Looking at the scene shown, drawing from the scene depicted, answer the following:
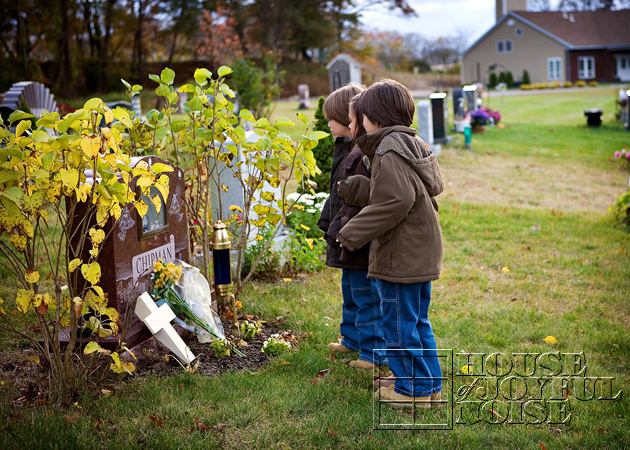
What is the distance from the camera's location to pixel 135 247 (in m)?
3.89

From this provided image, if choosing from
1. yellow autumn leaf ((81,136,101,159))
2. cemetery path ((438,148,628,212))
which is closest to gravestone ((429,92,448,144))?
cemetery path ((438,148,628,212))

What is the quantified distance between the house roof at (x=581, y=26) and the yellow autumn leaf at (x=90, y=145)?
47752 mm

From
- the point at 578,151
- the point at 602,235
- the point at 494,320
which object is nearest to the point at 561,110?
the point at 578,151

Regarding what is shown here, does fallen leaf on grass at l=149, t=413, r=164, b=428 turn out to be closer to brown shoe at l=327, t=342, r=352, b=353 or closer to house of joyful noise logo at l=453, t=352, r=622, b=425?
brown shoe at l=327, t=342, r=352, b=353

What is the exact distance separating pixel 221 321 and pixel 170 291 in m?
0.69

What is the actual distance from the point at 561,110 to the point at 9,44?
26.5 meters

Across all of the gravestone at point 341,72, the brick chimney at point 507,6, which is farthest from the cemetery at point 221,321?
the brick chimney at point 507,6

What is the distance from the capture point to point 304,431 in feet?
10.2

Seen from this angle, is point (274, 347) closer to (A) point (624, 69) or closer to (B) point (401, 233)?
(B) point (401, 233)

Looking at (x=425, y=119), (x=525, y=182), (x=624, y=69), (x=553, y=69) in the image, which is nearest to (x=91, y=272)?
(x=525, y=182)

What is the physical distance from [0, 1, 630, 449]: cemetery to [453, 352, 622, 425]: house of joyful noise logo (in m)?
0.01

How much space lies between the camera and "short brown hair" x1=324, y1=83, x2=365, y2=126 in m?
3.91

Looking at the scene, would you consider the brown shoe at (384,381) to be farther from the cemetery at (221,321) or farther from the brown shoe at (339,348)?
the brown shoe at (339,348)

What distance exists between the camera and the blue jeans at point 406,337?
3348 millimetres
